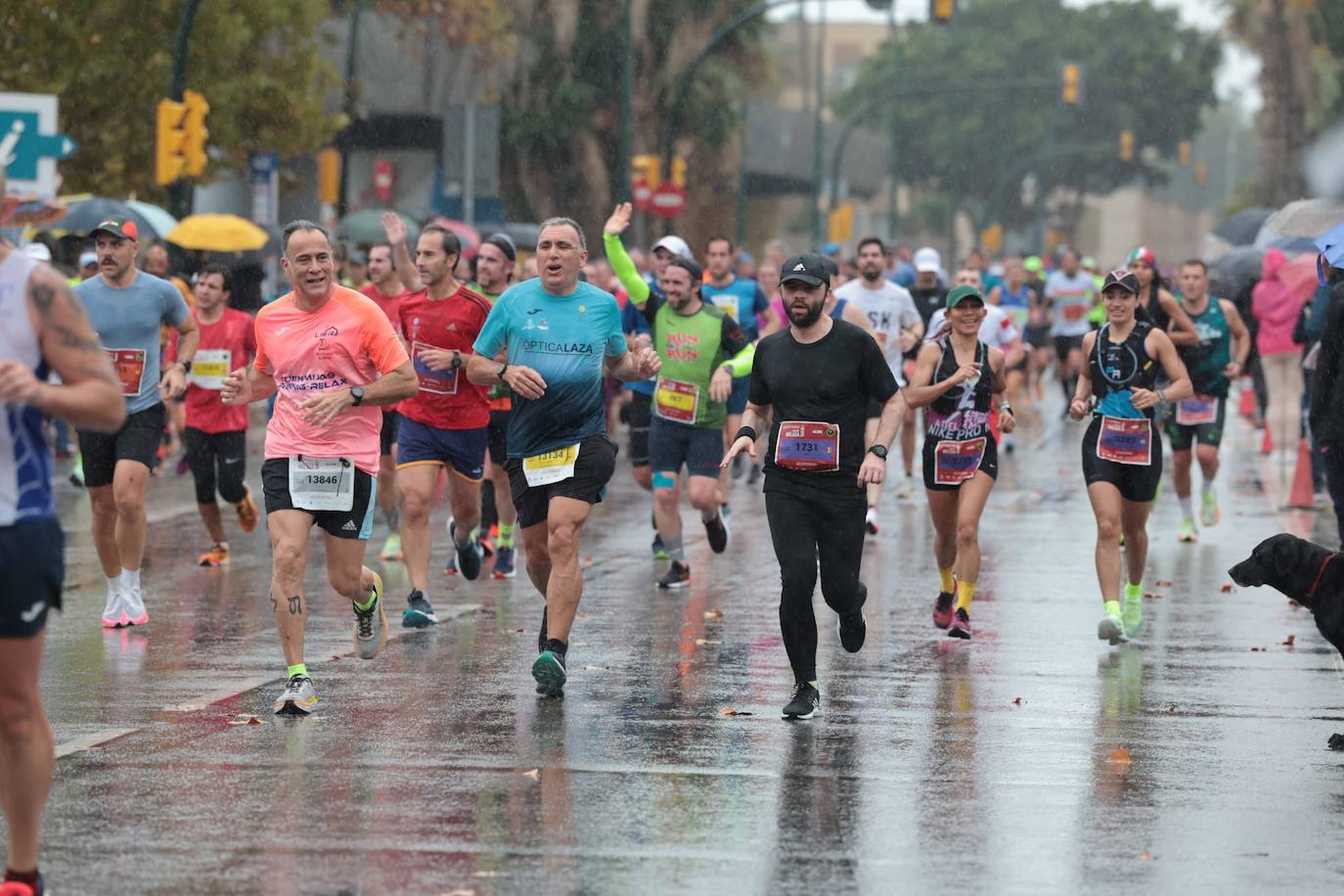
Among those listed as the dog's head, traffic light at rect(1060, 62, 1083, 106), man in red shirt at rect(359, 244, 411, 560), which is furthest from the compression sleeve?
traffic light at rect(1060, 62, 1083, 106)

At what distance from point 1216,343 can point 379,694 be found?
8.74 m

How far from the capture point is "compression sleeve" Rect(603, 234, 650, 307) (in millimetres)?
11844

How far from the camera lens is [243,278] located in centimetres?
1991

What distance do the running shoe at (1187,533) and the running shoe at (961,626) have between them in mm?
5251

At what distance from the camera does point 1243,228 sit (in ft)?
107

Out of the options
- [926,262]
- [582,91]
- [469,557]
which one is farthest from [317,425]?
[582,91]

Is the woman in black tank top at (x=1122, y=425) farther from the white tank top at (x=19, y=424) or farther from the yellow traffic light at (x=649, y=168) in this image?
the yellow traffic light at (x=649, y=168)

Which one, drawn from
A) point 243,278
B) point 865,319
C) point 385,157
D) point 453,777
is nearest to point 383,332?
point 453,777

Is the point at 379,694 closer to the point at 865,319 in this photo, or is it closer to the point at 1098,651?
the point at 1098,651

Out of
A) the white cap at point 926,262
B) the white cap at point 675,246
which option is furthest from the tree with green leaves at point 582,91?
the white cap at point 675,246

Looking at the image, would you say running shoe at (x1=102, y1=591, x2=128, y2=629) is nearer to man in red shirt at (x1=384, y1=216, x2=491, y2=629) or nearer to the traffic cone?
man in red shirt at (x1=384, y1=216, x2=491, y2=629)

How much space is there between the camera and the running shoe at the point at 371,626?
9.34 meters

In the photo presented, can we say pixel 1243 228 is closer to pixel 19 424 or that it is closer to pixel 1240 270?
pixel 1240 270

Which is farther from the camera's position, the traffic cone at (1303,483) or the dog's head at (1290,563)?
the traffic cone at (1303,483)
